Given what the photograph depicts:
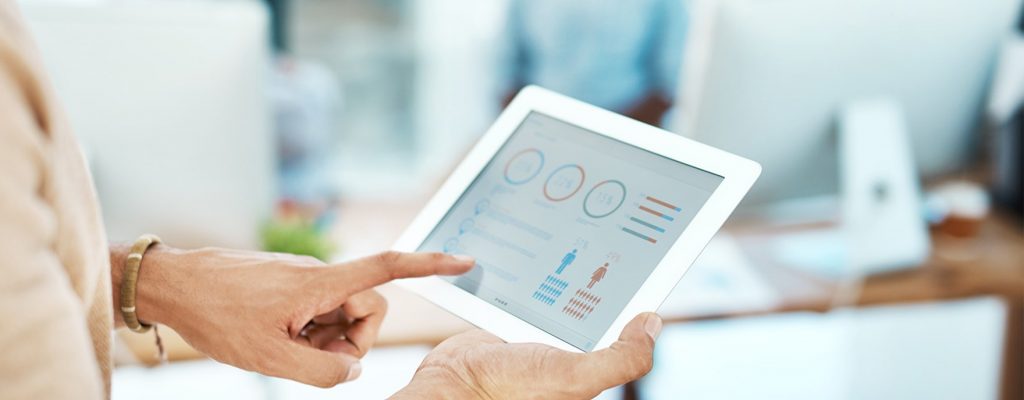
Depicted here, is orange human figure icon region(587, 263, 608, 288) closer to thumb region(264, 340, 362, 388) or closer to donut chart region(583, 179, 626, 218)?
donut chart region(583, 179, 626, 218)

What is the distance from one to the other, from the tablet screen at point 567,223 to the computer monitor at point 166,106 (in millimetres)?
512

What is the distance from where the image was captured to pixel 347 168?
12.9ft

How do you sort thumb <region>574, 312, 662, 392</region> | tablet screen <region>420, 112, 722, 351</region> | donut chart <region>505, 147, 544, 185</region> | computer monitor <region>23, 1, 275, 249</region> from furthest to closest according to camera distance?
computer monitor <region>23, 1, 275, 249</region> < donut chart <region>505, 147, 544, 185</region> < tablet screen <region>420, 112, 722, 351</region> < thumb <region>574, 312, 662, 392</region>

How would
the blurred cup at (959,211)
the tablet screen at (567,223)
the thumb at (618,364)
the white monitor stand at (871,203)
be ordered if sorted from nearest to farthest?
the thumb at (618,364)
the tablet screen at (567,223)
the white monitor stand at (871,203)
the blurred cup at (959,211)

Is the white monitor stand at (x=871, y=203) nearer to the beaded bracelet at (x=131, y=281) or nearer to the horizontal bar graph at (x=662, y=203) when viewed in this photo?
the horizontal bar graph at (x=662, y=203)

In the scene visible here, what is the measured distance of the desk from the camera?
1.51 meters

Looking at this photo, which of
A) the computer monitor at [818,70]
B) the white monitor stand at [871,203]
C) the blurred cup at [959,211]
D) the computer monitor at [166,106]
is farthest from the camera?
the blurred cup at [959,211]

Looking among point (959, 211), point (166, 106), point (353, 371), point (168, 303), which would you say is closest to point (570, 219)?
point (353, 371)

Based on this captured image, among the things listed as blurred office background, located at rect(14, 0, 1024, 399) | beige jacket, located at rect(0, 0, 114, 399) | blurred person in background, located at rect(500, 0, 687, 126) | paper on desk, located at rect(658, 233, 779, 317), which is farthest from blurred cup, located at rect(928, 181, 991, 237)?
beige jacket, located at rect(0, 0, 114, 399)

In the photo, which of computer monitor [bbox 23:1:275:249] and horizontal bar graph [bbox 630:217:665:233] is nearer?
horizontal bar graph [bbox 630:217:665:233]

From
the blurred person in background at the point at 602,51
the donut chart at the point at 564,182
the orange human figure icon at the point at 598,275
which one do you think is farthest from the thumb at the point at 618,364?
the blurred person in background at the point at 602,51

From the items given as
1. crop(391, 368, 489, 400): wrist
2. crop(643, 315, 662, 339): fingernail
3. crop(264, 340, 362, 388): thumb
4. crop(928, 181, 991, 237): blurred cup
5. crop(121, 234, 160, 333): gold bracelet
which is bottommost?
crop(121, 234, 160, 333): gold bracelet

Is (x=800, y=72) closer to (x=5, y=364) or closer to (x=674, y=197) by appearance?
(x=674, y=197)

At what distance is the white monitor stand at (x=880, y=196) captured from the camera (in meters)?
1.59
